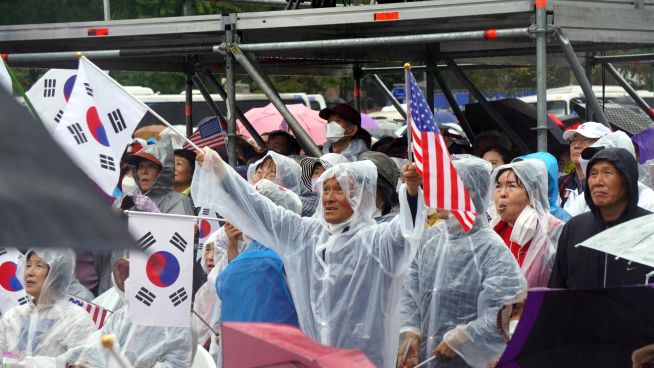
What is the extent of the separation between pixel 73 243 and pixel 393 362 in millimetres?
3965

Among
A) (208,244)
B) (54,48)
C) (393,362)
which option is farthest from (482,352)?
(54,48)

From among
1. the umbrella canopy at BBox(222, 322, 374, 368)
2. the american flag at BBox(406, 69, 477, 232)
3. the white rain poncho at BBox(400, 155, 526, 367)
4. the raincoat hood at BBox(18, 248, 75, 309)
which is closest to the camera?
the umbrella canopy at BBox(222, 322, 374, 368)

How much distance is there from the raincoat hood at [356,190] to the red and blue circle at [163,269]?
98 centimetres

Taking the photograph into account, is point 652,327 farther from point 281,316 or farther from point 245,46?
point 245,46

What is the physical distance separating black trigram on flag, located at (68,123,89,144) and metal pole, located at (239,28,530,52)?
7.44ft

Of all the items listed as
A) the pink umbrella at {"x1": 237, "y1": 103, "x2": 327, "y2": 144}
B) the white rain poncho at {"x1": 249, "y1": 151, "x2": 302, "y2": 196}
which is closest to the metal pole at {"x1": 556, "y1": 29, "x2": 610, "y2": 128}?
the white rain poncho at {"x1": 249, "y1": 151, "x2": 302, "y2": 196}

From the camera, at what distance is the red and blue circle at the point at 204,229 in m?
8.62

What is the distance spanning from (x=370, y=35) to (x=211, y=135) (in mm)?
1930

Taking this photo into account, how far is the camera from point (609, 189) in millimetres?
5867

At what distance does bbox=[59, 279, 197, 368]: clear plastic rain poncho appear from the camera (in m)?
6.42

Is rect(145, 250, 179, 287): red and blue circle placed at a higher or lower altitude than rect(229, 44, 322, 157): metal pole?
lower

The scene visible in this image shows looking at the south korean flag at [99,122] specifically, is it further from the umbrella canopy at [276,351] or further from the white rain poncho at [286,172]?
the umbrella canopy at [276,351]

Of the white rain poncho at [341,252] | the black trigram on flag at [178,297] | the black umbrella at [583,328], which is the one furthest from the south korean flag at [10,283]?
the black umbrella at [583,328]

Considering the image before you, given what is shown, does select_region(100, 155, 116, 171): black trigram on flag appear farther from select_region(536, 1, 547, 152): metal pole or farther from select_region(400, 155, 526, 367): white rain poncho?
select_region(536, 1, 547, 152): metal pole
